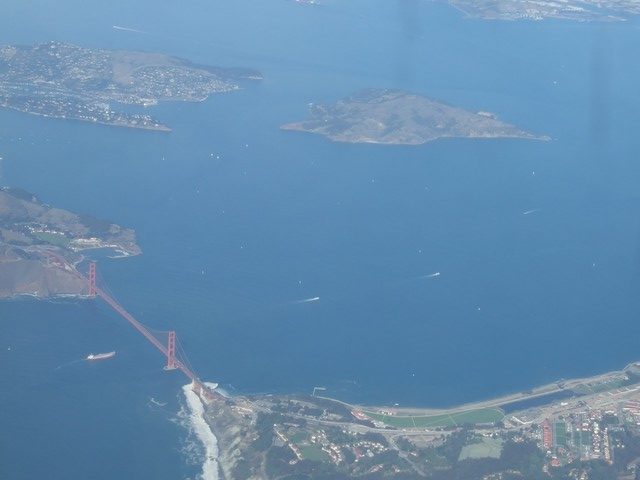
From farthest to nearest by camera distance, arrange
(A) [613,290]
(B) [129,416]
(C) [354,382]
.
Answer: (A) [613,290] → (C) [354,382] → (B) [129,416]

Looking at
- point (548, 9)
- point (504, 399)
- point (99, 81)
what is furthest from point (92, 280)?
point (548, 9)

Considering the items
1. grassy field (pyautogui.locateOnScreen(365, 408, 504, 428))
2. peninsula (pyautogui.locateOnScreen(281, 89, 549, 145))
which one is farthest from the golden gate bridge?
peninsula (pyautogui.locateOnScreen(281, 89, 549, 145))

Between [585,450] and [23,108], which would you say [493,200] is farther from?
[23,108]

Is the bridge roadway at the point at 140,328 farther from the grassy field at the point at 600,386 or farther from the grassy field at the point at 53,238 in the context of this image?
the grassy field at the point at 600,386

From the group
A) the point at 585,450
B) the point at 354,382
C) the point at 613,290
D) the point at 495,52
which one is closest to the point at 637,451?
the point at 585,450

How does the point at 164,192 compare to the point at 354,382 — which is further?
the point at 164,192

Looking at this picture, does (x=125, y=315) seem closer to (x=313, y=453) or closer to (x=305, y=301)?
(x=305, y=301)
